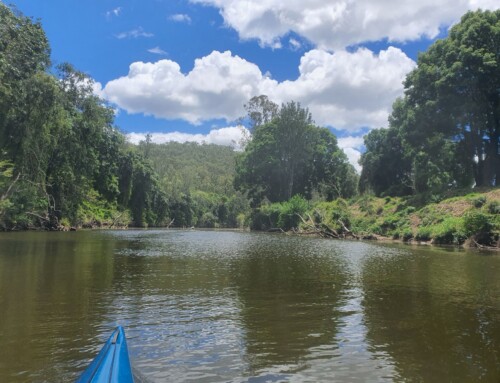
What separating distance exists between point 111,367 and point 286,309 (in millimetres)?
6490

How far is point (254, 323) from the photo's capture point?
924cm

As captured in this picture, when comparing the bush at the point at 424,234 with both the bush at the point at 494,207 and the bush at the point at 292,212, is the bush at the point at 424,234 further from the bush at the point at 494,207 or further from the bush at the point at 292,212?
the bush at the point at 292,212

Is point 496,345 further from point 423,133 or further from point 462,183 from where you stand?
point 462,183

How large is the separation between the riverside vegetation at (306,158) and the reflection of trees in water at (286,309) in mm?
21311

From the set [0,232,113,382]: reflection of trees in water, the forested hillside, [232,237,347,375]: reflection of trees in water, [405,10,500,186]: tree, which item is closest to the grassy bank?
[405,10,500,186]: tree

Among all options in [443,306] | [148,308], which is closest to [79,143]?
[148,308]

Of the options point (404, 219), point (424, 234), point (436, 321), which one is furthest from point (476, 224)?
point (436, 321)

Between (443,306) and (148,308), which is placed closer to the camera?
(148,308)

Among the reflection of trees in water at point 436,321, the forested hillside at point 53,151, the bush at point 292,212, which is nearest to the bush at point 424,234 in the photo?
the reflection of trees in water at point 436,321

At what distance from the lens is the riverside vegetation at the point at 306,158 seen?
3331cm

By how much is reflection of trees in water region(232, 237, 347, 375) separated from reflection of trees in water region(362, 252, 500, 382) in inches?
42.9

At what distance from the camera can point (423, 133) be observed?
4944cm

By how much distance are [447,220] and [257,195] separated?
171 feet

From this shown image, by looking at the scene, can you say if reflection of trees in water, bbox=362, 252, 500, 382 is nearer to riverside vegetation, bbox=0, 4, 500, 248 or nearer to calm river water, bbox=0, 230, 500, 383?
calm river water, bbox=0, 230, 500, 383
